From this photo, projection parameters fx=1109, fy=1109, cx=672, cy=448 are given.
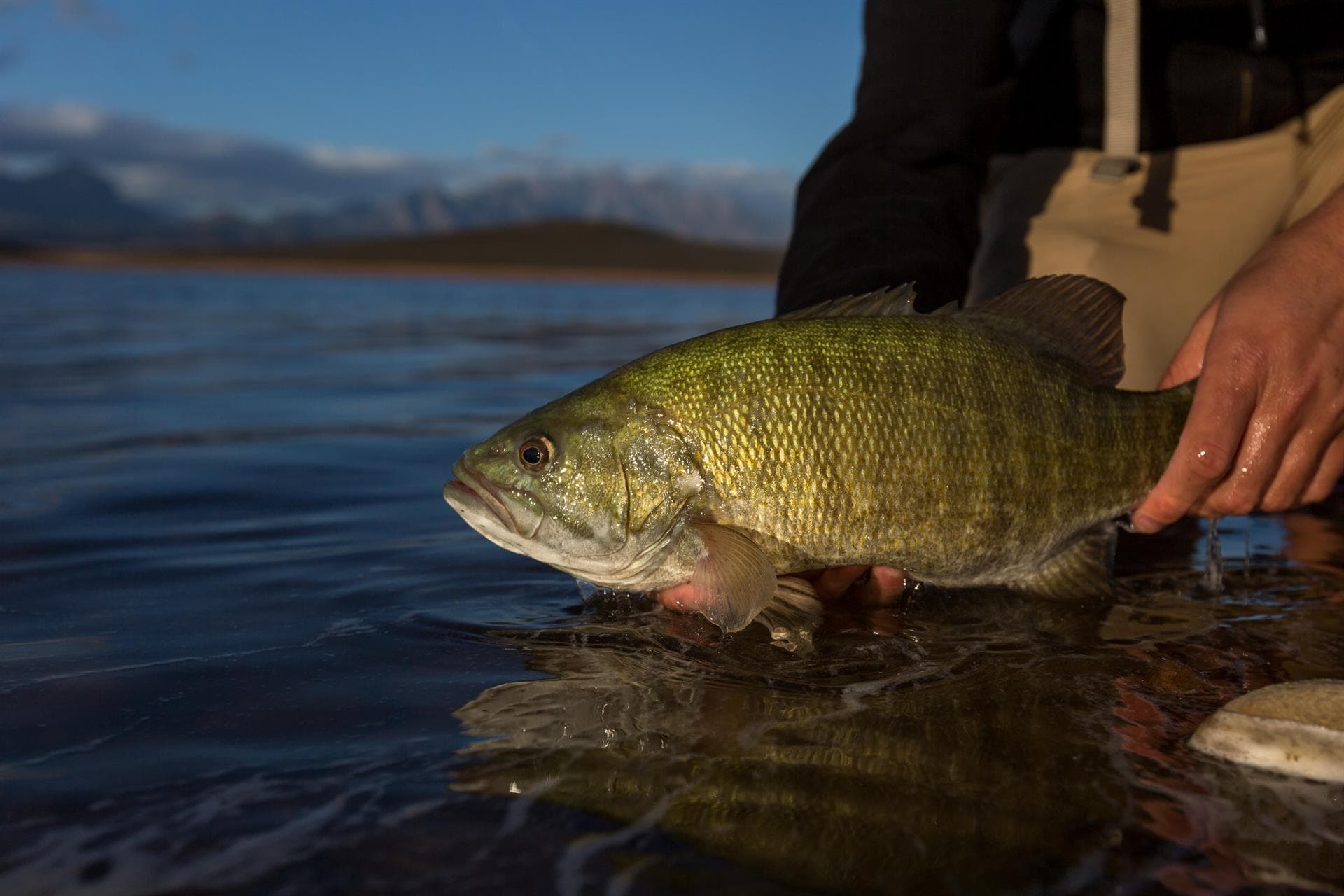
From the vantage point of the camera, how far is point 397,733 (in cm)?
255

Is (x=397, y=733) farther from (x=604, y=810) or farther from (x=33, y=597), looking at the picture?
(x=33, y=597)

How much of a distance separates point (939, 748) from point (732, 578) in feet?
2.44

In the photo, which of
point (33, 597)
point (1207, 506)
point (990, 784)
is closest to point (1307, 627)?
point (1207, 506)

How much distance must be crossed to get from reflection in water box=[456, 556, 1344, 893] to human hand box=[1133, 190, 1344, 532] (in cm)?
45

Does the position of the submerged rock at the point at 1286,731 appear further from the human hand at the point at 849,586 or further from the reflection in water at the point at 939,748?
the human hand at the point at 849,586

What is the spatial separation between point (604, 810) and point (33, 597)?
258 centimetres

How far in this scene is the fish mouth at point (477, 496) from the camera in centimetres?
318

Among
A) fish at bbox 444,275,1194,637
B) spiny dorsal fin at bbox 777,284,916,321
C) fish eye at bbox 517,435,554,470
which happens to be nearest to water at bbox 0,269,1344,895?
fish at bbox 444,275,1194,637

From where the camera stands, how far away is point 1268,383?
3227 millimetres

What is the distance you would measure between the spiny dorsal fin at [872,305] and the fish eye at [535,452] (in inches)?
31.8

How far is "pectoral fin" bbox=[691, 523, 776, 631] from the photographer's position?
9.75 feet

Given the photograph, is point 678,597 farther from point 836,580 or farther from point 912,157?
point 912,157

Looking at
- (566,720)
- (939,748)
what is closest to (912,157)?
(939,748)

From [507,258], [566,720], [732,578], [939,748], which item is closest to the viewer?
[939,748]
